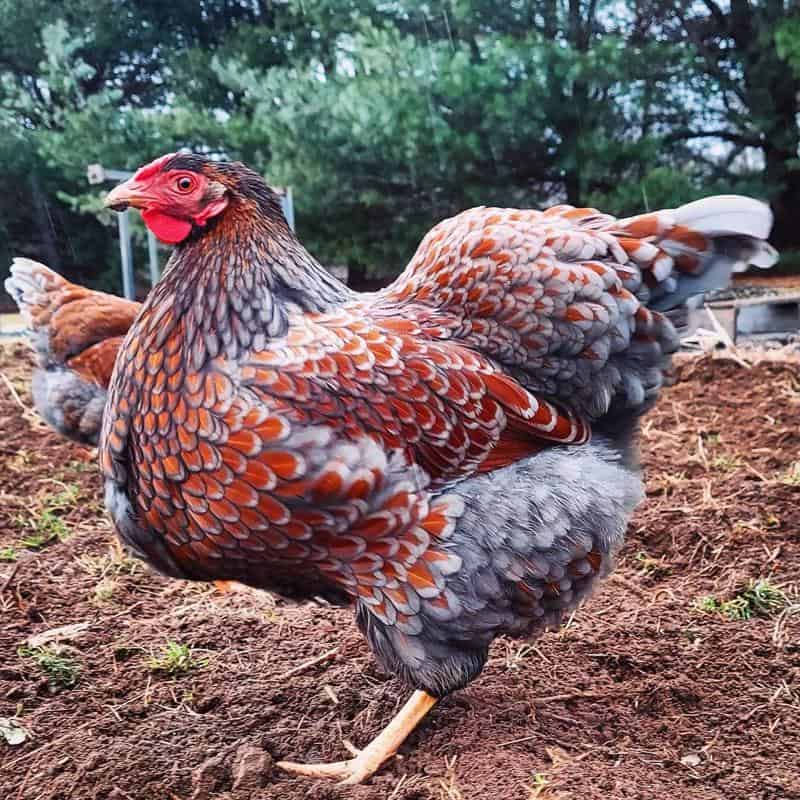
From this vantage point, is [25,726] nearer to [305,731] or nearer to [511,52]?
[305,731]

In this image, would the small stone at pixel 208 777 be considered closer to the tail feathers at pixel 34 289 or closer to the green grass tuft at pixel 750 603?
the green grass tuft at pixel 750 603

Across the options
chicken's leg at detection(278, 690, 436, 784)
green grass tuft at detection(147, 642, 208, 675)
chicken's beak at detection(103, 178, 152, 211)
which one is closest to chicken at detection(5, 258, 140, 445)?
green grass tuft at detection(147, 642, 208, 675)

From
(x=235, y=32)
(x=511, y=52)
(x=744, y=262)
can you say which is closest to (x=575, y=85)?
(x=511, y=52)

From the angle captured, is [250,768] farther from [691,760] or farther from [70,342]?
[70,342]

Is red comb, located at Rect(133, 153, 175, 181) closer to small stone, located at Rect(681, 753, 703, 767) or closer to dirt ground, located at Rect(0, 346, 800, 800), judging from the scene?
dirt ground, located at Rect(0, 346, 800, 800)

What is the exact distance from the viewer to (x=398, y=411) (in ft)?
5.09

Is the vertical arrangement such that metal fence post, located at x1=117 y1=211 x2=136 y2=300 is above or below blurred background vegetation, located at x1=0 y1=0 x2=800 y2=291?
below

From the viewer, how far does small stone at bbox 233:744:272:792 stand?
1.60 m

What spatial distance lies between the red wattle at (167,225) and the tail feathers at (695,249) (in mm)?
1039

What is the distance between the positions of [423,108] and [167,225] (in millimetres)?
5004

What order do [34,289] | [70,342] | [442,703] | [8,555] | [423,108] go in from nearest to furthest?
[442,703] → [8,555] → [70,342] → [34,289] → [423,108]

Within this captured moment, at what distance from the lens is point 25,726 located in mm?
1817

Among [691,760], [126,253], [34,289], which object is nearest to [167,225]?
[691,760]

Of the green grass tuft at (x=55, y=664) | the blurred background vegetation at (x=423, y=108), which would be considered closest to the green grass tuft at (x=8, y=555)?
the green grass tuft at (x=55, y=664)
